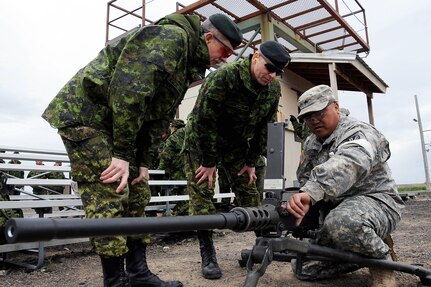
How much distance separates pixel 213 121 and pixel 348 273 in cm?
155

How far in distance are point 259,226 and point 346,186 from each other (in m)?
0.69

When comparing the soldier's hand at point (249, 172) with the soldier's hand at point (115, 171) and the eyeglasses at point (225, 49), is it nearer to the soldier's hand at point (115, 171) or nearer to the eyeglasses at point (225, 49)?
the eyeglasses at point (225, 49)

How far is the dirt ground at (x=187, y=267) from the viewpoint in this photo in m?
2.79

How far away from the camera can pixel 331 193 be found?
7.00 ft

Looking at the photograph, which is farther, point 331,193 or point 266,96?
point 266,96

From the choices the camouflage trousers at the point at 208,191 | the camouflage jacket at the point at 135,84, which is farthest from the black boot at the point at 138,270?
the camouflage trousers at the point at 208,191

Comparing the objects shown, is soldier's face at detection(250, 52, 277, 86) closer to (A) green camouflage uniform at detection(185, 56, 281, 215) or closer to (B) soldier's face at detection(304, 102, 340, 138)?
(A) green camouflage uniform at detection(185, 56, 281, 215)

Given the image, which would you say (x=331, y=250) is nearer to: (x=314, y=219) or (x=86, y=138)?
(x=314, y=219)

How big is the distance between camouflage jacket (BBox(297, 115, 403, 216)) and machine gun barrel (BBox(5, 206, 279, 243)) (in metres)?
0.60

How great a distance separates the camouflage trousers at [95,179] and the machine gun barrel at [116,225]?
74 centimetres

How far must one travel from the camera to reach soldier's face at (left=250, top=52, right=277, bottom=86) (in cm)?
289

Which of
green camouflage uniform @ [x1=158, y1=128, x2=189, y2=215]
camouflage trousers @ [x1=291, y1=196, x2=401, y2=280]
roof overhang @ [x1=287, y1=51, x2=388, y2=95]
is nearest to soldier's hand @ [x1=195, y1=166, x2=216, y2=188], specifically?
camouflage trousers @ [x1=291, y1=196, x2=401, y2=280]

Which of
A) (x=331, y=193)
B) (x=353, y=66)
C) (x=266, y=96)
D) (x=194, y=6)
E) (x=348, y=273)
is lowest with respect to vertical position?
(x=348, y=273)

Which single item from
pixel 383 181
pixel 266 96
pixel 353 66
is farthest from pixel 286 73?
pixel 383 181
